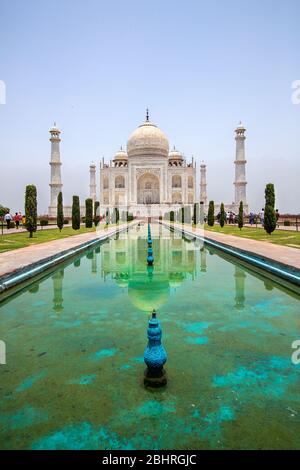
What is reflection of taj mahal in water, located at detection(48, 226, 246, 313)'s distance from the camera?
4.30 meters

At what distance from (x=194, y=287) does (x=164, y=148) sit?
4075cm

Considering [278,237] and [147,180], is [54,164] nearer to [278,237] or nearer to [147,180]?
[147,180]

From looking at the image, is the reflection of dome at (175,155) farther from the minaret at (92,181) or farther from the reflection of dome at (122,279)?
the reflection of dome at (122,279)

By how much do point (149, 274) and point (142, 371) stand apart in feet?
11.9

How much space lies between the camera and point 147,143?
4241 cm

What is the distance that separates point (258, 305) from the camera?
3.98 meters

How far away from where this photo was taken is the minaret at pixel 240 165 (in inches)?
1363

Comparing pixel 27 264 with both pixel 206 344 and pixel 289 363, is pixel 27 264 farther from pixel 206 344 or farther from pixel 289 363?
pixel 289 363

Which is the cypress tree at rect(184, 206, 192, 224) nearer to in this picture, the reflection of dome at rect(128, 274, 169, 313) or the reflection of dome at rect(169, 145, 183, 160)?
the reflection of dome at rect(169, 145, 183, 160)

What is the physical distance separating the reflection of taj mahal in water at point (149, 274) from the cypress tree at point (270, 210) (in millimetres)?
5316

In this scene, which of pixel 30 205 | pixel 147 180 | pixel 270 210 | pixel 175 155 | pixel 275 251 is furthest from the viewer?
pixel 175 155

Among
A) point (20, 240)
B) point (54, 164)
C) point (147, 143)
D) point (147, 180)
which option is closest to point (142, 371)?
point (20, 240)

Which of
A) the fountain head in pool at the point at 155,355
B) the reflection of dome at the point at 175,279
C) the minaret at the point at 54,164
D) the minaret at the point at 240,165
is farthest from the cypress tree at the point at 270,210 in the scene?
the minaret at the point at 54,164

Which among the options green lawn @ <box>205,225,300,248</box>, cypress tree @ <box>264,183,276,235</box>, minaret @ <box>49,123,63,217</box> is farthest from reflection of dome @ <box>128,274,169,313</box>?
minaret @ <box>49,123,63,217</box>
